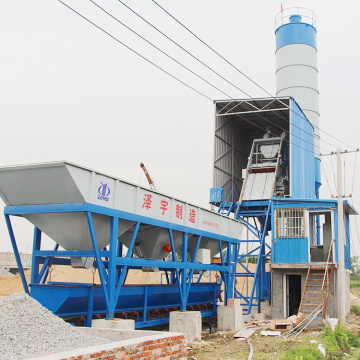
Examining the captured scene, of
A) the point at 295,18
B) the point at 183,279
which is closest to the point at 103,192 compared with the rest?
the point at 183,279

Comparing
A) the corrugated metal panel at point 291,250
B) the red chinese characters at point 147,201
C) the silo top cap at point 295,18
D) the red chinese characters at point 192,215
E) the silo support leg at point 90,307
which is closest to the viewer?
the silo support leg at point 90,307

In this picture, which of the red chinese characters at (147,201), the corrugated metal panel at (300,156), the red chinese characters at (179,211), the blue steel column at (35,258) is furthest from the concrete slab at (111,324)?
the corrugated metal panel at (300,156)

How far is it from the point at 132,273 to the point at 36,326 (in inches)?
1747

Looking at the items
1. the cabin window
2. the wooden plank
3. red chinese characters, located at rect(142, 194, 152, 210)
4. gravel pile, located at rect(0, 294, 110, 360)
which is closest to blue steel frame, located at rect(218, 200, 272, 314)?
the cabin window

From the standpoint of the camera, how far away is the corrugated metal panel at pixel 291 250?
2108 centimetres

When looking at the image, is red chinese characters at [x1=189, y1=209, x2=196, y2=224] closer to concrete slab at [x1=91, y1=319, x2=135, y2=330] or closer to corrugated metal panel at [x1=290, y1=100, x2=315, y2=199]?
concrete slab at [x1=91, y1=319, x2=135, y2=330]

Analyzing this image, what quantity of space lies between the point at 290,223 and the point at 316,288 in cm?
322

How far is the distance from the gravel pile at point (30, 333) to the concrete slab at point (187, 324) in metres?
6.71

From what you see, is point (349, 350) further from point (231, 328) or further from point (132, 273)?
point (132, 273)

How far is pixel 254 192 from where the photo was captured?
977 inches

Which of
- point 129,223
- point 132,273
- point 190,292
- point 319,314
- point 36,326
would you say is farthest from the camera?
point 132,273

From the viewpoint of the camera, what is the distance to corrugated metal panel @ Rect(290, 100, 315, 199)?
23.9 meters

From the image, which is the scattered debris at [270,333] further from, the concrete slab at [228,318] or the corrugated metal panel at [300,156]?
the corrugated metal panel at [300,156]

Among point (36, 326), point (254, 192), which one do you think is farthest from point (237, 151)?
point (36, 326)
